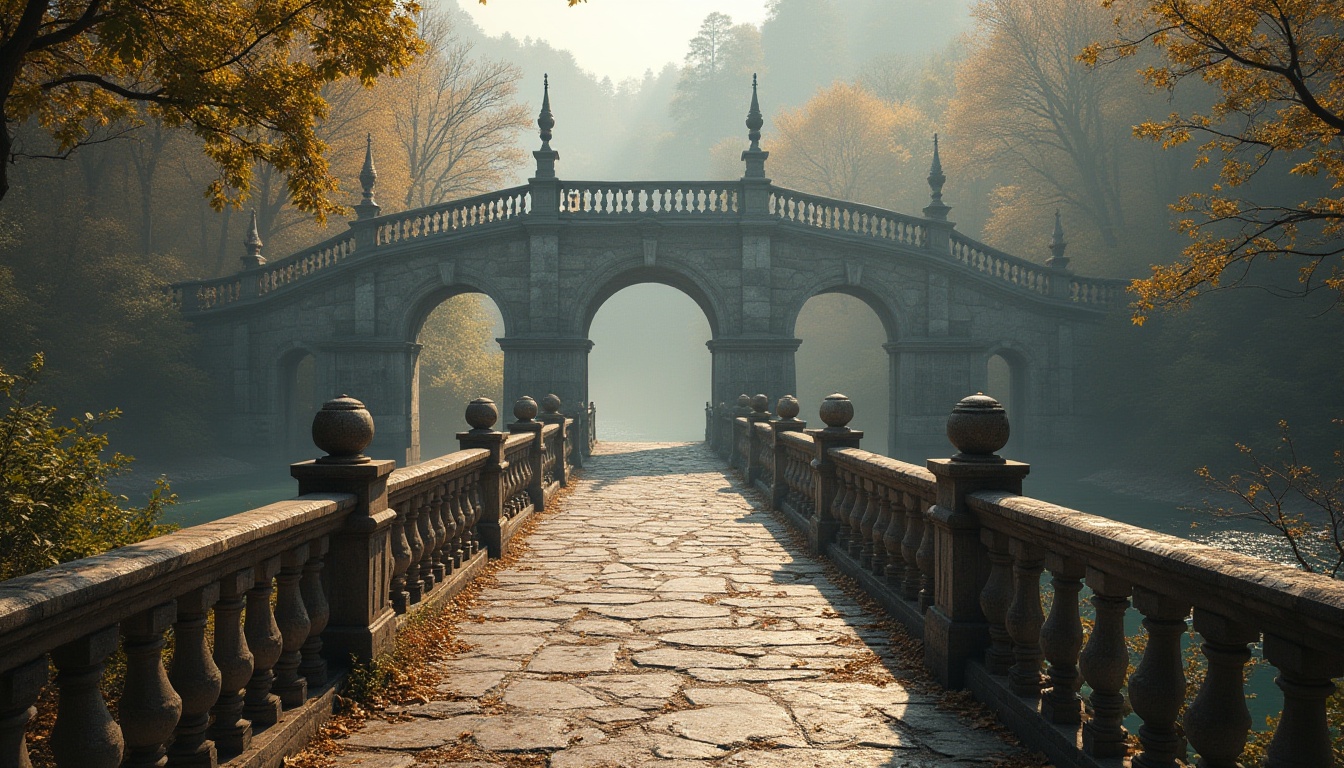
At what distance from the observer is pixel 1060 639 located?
3961mm

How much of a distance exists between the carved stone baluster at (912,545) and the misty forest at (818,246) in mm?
440

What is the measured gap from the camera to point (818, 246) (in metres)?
26.6

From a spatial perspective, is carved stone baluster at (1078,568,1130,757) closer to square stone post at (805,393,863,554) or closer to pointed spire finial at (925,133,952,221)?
square stone post at (805,393,863,554)

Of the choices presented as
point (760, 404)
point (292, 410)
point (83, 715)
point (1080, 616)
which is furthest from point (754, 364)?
point (83, 715)

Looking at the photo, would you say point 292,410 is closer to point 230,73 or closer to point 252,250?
point 252,250

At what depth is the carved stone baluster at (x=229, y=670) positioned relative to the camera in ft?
11.8

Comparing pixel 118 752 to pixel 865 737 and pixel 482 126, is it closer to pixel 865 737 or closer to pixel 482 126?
pixel 865 737

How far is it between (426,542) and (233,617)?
2.91 meters

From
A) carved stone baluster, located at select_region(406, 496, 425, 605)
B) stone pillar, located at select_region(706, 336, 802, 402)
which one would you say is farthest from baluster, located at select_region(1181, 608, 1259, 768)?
stone pillar, located at select_region(706, 336, 802, 402)

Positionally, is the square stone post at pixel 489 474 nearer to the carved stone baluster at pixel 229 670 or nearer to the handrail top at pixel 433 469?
the handrail top at pixel 433 469

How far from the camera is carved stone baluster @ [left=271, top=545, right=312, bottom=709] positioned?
13.9 feet

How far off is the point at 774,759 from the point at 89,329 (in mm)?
25727

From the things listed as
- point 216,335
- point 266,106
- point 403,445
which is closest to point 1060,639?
point 266,106

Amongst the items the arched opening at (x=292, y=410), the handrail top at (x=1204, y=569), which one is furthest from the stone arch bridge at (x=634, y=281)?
the handrail top at (x=1204, y=569)
